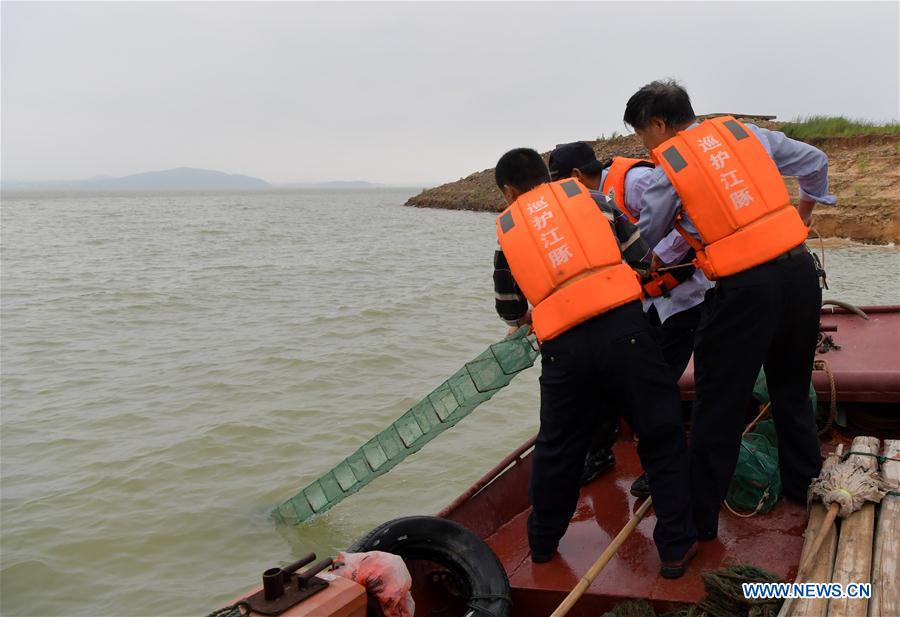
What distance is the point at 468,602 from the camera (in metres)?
2.93

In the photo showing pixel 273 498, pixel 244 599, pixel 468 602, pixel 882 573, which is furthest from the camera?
pixel 273 498

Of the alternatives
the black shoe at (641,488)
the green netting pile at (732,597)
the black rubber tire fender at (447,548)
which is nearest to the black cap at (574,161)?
the black shoe at (641,488)

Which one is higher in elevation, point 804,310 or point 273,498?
point 804,310

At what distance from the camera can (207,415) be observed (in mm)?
8336

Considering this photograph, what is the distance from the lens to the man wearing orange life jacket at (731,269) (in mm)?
2719

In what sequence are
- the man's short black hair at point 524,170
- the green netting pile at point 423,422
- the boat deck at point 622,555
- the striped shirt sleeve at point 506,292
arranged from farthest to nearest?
1. the green netting pile at point 423,422
2. the striped shirt sleeve at point 506,292
3. the man's short black hair at point 524,170
4. the boat deck at point 622,555

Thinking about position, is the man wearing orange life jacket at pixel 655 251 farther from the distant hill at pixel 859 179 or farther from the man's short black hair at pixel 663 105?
the distant hill at pixel 859 179

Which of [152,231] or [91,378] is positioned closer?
[91,378]

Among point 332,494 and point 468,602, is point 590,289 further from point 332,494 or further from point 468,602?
point 332,494

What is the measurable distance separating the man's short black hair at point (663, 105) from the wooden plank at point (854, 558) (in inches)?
65.7

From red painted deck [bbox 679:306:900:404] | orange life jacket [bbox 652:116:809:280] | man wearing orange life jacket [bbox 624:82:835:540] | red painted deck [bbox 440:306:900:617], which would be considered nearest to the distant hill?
red painted deck [bbox 679:306:900:404]

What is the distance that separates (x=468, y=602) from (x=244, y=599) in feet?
3.14

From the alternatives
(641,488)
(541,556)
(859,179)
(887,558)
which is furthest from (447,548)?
(859,179)

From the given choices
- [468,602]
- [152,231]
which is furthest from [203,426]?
[152,231]
